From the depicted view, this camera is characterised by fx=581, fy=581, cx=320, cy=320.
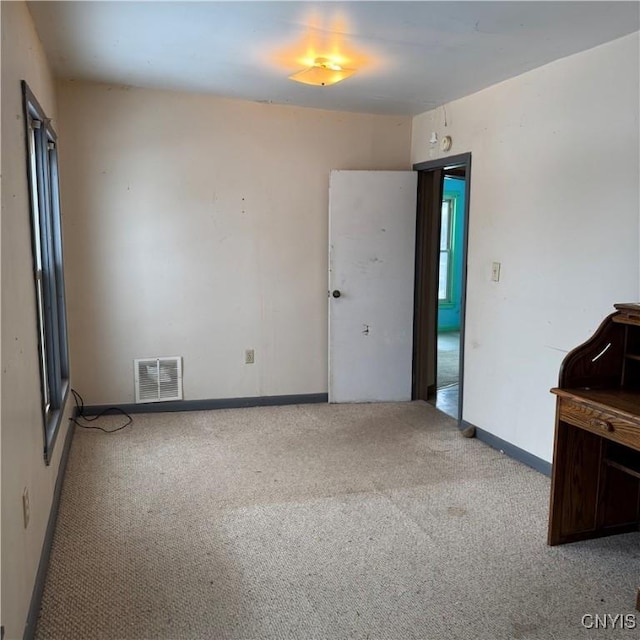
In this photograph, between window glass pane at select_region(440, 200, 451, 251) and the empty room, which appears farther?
window glass pane at select_region(440, 200, 451, 251)

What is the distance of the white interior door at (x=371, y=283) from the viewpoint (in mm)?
4500

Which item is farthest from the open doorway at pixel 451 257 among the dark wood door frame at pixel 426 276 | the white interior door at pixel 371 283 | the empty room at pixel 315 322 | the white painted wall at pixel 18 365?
the white painted wall at pixel 18 365

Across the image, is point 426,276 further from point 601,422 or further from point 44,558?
point 44,558

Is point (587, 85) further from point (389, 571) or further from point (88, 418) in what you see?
point (88, 418)

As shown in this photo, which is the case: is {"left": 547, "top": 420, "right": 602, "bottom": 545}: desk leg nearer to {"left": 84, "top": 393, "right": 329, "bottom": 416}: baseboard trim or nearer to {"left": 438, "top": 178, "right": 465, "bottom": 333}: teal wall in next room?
{"left": 84, "top": 393, "right": 329, "bottom": 416}: baseboard trim

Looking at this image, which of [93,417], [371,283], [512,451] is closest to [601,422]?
[512,451]

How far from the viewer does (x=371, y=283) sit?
15.1 feet

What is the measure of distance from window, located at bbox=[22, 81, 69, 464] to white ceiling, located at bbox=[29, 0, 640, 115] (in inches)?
19.2

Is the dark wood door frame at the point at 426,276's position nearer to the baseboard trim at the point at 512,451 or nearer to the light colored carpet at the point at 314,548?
the baseboard trim at the point at 512,451

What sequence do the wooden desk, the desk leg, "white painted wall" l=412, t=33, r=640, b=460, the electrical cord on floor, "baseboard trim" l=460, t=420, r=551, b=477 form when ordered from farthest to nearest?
the electrical cord on floor, "baseboard trim" l=460, t=420, r=551, b=477, "white painted wall" l=412, t=33, r=640, b=460, the desk leg, the wooden desk

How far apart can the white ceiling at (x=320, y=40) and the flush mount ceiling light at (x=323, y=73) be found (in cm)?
6

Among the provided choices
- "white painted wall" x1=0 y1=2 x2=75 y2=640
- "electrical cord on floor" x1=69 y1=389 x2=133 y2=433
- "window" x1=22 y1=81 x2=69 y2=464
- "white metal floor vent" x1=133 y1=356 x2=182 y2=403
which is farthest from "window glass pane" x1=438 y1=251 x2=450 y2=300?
"white painted wall" x1=0 y1=2 x2=75 y2=640

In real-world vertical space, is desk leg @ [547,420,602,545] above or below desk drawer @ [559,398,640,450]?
below

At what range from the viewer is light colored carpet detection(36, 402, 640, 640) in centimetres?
204
